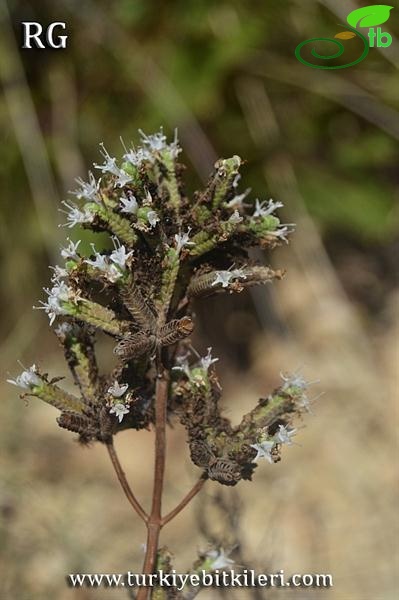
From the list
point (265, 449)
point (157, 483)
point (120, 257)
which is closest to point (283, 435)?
point (265, 449)

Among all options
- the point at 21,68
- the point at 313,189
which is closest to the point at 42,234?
the point at 21,68

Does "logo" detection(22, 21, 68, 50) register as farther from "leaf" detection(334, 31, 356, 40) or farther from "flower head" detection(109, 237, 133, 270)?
"flower head" detection(109, 237, 133, 270)

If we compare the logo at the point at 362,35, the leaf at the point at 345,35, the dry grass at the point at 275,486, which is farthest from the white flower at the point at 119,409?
the leaf at the point at 345,35

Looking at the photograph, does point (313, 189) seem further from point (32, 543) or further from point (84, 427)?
point (84, 427)

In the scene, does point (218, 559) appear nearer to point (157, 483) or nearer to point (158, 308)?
point (157, 483)

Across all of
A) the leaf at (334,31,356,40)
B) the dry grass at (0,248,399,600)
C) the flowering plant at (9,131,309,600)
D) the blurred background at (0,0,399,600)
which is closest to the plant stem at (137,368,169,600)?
the flowering plant at (9,131,309,600)

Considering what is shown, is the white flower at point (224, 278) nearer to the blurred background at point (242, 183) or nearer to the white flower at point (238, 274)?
the white flower at point (238, 274)

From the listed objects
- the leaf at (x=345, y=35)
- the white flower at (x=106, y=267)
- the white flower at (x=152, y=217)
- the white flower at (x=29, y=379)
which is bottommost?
the white flower at (x=29, y=379)
